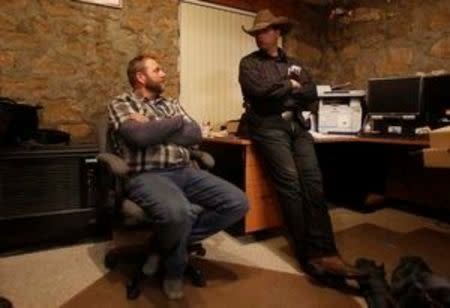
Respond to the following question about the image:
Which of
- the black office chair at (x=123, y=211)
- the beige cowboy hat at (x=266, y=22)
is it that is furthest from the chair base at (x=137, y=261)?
the beige cowboy hat at (x=266, y=22)

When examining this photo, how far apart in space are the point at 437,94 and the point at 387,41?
99cm

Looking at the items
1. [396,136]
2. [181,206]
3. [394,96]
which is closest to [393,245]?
[396,136]

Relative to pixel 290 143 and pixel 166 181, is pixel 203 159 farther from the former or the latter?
pixel 290 143

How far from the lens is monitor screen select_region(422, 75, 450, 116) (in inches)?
116

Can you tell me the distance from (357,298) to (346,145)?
74.7 inches

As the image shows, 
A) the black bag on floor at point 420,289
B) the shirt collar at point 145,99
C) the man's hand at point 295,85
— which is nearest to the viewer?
the black bag on floor at point 420,289

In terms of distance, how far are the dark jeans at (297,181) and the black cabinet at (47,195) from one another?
1.12 meters

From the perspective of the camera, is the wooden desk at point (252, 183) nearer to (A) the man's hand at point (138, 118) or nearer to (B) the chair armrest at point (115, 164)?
(A) the man's hand at point (138, 118)

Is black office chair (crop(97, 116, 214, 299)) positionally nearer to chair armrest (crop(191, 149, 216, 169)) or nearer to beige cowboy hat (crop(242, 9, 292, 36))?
chair armrest (crop(191, 149, 216, 169))

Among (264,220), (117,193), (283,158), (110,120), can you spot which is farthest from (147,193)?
(264,220)

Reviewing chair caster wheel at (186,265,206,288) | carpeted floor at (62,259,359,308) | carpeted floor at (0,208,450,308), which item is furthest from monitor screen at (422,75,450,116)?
chair caster wheel at (186,265,206,288)

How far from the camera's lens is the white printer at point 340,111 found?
11.0 feet

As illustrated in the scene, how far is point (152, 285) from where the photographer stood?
2.05 metres

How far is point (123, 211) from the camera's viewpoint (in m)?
1.84
